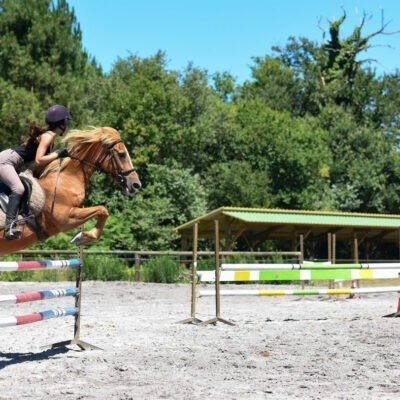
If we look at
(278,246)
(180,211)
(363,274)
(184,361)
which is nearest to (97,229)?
(184,361)

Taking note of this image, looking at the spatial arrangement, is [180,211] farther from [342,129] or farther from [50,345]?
[50,345]

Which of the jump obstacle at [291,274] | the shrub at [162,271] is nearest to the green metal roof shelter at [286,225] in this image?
the shrub at [162,271]

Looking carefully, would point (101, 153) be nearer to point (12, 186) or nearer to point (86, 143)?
point (86, 143)

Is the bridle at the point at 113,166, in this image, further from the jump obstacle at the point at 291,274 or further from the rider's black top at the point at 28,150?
the jump obstacle at the point at 291,274

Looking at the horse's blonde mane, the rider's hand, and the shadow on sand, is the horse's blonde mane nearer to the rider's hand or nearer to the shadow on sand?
the rider's hand

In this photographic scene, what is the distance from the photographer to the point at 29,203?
255 inches

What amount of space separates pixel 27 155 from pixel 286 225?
2271 cm

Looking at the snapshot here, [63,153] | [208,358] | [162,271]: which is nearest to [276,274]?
[208,358]

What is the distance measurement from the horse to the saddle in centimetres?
4

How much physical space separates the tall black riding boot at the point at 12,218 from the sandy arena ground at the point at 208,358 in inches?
49.5

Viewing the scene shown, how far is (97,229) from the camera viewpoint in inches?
264

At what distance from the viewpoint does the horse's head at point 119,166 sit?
6.84 metres

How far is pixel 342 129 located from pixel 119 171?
4206cm

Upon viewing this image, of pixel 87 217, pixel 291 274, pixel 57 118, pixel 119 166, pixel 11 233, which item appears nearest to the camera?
pixel 11 233
